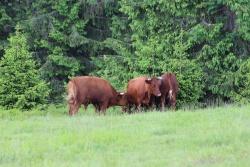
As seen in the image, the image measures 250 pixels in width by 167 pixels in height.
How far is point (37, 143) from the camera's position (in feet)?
40.8

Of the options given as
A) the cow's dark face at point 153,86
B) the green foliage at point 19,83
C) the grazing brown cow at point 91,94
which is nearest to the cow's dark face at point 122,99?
the grazing brown cow at point 91,94

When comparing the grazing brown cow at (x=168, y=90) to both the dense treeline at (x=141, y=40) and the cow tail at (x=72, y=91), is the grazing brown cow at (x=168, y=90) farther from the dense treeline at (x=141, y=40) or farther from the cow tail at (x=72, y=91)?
the cow tail at (x=72, y=91)

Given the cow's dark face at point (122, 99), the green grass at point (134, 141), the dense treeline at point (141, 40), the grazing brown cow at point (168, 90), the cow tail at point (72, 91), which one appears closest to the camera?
the green grass at point (134, 141)

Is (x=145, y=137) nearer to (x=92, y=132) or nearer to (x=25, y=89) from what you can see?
(x=92, y=132)

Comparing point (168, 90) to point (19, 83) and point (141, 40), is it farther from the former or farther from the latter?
point (141, 40)

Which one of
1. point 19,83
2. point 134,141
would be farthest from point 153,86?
point 134,141

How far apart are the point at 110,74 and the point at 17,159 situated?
20538mm

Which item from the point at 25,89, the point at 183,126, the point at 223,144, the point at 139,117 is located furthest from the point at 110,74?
the point at 223,144

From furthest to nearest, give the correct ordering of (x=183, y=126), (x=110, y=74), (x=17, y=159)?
(x=110, y=74) → (x=183, y=126) → (x=17, y=159)

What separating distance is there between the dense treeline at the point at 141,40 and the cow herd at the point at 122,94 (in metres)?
3.13

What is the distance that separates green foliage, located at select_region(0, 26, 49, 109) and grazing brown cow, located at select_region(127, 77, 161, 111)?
4777mm

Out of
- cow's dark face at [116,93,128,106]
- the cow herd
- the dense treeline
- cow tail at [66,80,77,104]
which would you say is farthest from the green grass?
the dense treeline

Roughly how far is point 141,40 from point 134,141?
18267 millimetres

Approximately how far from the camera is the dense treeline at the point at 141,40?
89.4 feet
